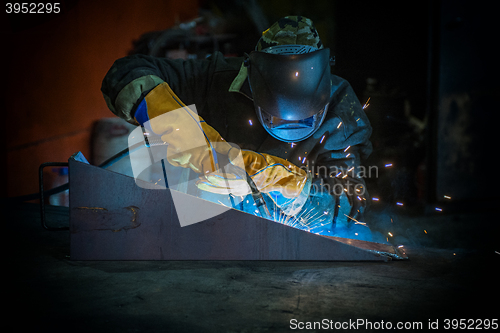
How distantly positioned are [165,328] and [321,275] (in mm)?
598

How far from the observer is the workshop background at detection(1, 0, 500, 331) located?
2959 millimetres

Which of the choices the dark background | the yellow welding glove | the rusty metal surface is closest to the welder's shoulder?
the yellow welding glove

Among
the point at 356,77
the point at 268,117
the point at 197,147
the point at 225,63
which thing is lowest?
the point at 197,147

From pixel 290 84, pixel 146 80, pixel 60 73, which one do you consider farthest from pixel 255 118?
pixel 60 73

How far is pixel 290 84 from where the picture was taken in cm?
157

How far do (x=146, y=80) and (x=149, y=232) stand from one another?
703mm

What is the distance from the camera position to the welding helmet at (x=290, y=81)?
1.57 m

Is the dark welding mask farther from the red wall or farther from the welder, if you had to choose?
the red wall

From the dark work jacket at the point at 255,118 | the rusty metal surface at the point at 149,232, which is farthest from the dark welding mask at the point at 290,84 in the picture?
the rusty metal surface at the point at 149,232

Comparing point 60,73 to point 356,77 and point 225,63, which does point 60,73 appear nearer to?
point 225,63

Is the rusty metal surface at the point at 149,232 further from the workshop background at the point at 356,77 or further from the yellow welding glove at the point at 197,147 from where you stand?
the workshop background at the point at 356,77

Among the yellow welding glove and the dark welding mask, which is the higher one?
the dark welding mask

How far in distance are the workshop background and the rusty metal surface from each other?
5.53 ft

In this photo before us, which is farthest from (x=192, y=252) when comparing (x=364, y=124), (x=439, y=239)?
(x=439, y=239)
